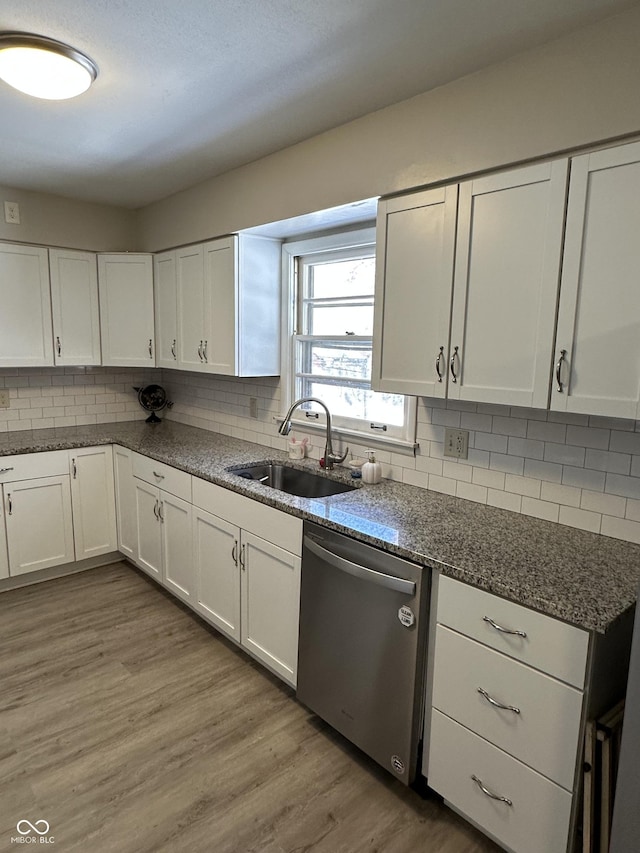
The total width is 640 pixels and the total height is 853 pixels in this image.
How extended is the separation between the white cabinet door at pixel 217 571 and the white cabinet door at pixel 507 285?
1.30 m

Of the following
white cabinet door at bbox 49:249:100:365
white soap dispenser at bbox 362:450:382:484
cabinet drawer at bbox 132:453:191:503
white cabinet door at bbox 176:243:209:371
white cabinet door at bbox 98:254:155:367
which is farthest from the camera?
white cabinet door at bbox 98:254:155:367

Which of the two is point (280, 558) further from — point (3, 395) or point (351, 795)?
point (3, 395)

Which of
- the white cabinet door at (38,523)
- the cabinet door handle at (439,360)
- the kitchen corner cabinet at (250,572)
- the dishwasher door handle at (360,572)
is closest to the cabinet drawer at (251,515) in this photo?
the kitchen corner cabinet at (250,572)

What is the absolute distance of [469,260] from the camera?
5.97 feet

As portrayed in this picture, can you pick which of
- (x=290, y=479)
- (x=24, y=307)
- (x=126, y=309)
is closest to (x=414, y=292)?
(x=290, y=479)

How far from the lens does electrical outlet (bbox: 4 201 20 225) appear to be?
3287mm

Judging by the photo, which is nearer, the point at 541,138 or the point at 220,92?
the point at 541,138

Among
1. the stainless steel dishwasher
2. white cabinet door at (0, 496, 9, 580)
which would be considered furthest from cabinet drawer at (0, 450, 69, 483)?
the stainless steel dishwasher

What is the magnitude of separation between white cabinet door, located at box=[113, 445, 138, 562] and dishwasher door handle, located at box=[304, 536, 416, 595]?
1.73 metres

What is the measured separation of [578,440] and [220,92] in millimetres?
1842

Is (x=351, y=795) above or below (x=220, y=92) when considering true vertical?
below

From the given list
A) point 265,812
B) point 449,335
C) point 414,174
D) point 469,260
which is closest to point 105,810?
point 265,812

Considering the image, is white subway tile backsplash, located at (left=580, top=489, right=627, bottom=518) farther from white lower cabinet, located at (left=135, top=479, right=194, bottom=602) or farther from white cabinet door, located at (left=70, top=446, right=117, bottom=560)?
white cabinet door, located at (left=70, top=446, right=117, bottom=560)

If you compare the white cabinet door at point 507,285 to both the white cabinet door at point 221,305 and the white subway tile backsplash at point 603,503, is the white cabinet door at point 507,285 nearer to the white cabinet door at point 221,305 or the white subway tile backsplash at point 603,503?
the white subway tile backsplash at point 603,503
